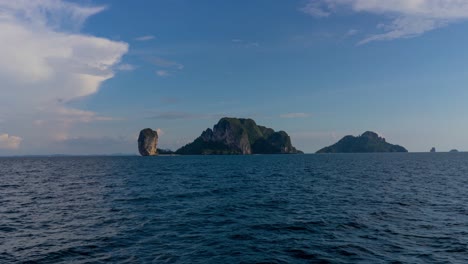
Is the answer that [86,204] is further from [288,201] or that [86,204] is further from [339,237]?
[339,237]

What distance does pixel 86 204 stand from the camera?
41.3 metres

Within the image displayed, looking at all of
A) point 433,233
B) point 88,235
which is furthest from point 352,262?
point 88,235

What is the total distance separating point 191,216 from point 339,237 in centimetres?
1492

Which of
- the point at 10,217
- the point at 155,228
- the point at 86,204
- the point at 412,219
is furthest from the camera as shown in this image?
the point at 86,204

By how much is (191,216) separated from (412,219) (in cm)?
2192

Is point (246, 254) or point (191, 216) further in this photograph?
point (191, 216)

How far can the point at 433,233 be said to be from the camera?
1051 inches

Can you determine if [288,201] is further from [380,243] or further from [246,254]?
[246,254]

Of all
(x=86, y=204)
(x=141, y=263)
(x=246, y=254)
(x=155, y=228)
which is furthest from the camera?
(x=86, y=204)

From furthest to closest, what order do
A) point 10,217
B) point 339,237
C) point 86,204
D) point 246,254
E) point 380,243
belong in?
1. point 86,204
2. point 10,217
3. point 339,237
4. point 380,243
5. point 246,254

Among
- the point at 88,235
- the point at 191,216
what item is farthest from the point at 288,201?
the point at 88,235

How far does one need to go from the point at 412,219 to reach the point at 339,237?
11141 mm

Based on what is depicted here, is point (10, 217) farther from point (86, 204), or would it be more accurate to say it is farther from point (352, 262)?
point (352, 262)

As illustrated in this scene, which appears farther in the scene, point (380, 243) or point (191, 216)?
point (191, 216)
